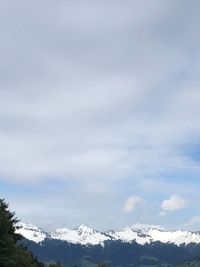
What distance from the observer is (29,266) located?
10406 cm

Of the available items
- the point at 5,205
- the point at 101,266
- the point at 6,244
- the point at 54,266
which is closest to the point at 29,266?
the point at 5,205

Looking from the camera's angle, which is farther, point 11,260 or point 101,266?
point 101,266

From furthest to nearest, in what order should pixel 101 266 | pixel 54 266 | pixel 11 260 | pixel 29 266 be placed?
pixel 101 266 → pixel 54 266 → pixel 29 266 → pixel 11 260

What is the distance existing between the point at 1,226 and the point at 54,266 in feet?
241

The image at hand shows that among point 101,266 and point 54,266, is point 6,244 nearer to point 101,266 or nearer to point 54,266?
point 54,266

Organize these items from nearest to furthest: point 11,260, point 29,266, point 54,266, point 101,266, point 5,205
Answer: point 11,260 < point 5,205 < point 29,266 < point 54,266 < point 101,266

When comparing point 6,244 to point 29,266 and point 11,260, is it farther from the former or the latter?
point 29,266

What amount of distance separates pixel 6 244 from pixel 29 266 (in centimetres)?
2899

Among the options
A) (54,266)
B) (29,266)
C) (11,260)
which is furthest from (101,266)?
(11,260)

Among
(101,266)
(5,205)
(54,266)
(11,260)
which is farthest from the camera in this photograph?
(101,266)

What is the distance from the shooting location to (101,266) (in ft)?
551

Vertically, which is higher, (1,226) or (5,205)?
(5,205)

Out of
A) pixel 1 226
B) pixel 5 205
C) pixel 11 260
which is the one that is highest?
pixel 5 205

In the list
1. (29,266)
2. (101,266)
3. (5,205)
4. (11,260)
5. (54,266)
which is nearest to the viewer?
(11,260)
